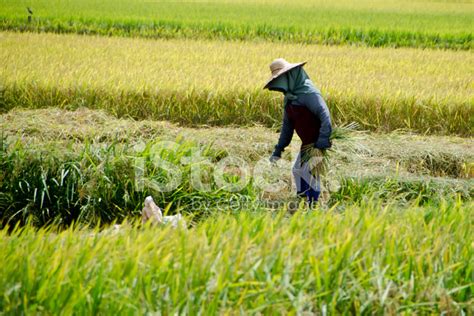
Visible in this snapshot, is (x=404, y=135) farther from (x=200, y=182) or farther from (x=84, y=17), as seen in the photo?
(x=84, y=17)

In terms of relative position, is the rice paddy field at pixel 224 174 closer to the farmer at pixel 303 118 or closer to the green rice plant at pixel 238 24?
the green rice plant at pixel 238 24

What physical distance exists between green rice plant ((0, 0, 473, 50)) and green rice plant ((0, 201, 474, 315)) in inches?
453

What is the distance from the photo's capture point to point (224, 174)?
5.40 metres

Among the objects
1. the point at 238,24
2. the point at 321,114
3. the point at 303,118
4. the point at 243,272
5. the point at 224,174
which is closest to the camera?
the point at 243,272

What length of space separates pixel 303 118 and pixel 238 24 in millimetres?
10522

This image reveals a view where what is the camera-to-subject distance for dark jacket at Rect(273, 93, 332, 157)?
4.89 meters

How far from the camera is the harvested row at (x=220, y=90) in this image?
771 centimetres

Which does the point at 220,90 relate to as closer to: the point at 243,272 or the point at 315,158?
the point at 315,158

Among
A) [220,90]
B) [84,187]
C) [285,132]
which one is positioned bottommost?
[84,187]

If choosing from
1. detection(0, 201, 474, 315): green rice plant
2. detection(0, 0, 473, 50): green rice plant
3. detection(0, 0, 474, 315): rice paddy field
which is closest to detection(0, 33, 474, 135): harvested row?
detection(0, 0, 474, 315): rice paddy field

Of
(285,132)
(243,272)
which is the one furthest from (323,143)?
(243,272)

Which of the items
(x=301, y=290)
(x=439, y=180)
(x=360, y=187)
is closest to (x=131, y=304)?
(x=301, y=290)

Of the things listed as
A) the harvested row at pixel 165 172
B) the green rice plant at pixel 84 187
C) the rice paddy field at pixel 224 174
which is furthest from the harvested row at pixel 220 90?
the green rice plant at pixel 84 187

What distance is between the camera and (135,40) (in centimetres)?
1303
